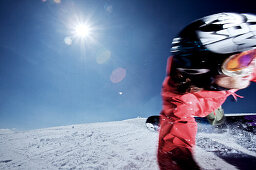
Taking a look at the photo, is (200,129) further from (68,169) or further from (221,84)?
(68,169)

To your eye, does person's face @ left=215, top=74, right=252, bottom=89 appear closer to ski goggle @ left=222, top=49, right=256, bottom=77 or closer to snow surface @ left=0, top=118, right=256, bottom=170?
ski goggle @ left=222, top=49, right=256, bottom=77

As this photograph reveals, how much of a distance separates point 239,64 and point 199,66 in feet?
1.33

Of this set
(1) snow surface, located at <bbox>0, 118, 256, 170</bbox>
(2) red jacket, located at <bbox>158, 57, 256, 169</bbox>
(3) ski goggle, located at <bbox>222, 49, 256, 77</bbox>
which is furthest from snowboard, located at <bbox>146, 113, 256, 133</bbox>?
(3) ski goggle, located at <bbox>222, 49, 256, 77</bbox>

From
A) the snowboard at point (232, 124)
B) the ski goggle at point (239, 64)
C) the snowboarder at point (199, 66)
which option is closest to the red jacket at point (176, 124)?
the snowboarder at point (199, 66)

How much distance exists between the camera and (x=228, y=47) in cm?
109

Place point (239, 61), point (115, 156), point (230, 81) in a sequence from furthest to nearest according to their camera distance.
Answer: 1. point (115, 156)
2. point (230, 81)
3. point (239, 61)

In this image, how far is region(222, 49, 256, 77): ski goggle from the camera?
1.12 metres

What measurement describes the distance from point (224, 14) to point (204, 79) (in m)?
0.72

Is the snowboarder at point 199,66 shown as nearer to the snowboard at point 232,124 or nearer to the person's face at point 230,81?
the person's face at point 230,81

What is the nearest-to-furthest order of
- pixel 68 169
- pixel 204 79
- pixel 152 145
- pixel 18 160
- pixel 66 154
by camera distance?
1. pixel 204 79
2. pixel 68 169
3. pixel 18 160
4. pixel 66 154
5. pixel 152 145

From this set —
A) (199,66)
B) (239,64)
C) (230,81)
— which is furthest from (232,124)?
(199,66)

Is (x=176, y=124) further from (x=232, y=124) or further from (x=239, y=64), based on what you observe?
(x=232, y=124)

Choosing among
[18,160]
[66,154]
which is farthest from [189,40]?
[18,160]

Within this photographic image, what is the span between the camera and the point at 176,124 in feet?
4.29
